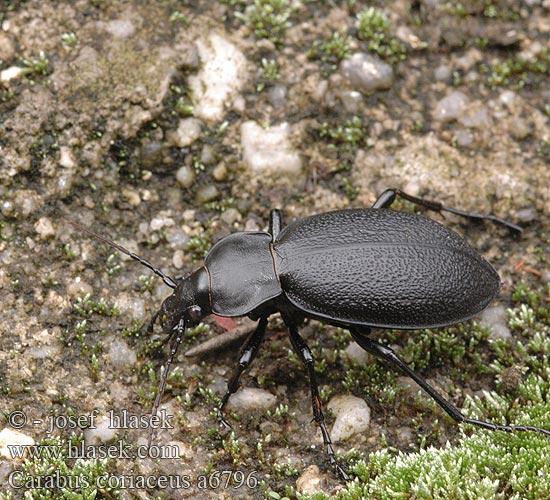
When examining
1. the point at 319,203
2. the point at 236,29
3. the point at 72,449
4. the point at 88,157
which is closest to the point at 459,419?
the point at 319,203

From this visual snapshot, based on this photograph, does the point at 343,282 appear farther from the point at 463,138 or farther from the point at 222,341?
the point at 463,138

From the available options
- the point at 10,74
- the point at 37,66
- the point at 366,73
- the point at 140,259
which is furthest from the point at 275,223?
the point at 10,74

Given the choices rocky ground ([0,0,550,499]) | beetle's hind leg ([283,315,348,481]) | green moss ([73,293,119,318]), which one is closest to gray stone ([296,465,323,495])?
rocky ground ([0,0,550,499])

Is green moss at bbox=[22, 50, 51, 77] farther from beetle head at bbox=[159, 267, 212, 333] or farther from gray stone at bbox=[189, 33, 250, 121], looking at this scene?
beetle head at bbox=[159, 267, 212, 333]

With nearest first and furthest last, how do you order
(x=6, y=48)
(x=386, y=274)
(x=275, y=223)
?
(x=386, y=274)
(x=275, y=223)
(x=6, y=48)

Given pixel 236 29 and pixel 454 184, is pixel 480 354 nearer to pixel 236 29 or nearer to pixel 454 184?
pixel 454 184

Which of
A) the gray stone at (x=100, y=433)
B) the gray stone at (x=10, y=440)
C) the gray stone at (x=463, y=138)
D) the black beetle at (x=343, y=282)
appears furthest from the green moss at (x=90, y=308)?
the gray stone at (x=463, y=138)

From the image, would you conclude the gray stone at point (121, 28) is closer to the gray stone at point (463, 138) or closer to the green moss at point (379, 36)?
the green moss at point (379, 36)

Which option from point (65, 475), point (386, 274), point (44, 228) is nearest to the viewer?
point (65, 475)
